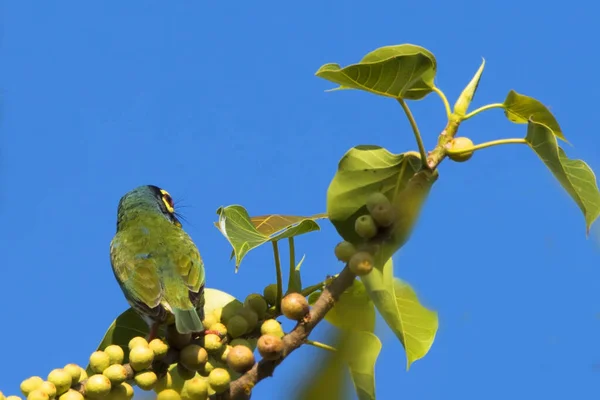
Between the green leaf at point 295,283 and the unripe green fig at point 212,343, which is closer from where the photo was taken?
the unripe green fig at point 212,343

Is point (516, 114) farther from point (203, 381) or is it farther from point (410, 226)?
point (203, 381)

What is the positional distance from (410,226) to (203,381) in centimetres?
64

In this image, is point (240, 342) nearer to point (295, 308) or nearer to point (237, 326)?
point (237, 326)

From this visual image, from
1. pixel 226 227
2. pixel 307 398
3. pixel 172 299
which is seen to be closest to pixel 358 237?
pixel 226 227

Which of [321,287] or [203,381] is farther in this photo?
[321,287]

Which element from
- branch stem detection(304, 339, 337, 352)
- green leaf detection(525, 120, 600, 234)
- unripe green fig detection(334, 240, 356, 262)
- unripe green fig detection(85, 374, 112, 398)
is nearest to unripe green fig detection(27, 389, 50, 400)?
unripe green fig detection(85, 374, 112, 398)

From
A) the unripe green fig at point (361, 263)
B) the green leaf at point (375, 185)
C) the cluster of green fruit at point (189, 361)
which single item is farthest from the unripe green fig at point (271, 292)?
the unripe green fig at point (361, 263)

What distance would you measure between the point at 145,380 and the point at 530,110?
3.92 ft

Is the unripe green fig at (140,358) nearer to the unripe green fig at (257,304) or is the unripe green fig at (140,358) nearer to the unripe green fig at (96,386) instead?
the unripe green fig at (96,386)

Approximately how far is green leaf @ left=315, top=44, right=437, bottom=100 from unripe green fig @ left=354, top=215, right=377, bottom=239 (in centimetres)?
33

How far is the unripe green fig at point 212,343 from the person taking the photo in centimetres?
227

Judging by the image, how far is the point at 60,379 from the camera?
2033mm

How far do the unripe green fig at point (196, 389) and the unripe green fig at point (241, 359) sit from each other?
0.11 meters

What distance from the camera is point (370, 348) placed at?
2303 millimetres
